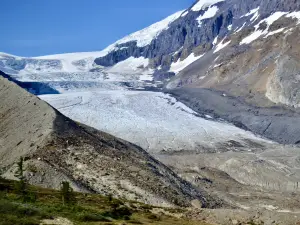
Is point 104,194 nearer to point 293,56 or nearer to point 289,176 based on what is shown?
point 289,176

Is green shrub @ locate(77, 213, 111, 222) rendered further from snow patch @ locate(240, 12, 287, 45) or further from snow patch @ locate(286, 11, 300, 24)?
snow patch @ locate(240, 12, 287, 45)

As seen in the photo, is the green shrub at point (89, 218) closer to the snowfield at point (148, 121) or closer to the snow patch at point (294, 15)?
the snowfield at point (148, 121)

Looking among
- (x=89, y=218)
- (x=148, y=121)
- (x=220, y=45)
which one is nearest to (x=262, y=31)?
(x=220, y=45)

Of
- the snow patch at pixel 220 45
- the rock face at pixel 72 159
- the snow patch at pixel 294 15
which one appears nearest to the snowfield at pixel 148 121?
the rock face at pixel 72 159

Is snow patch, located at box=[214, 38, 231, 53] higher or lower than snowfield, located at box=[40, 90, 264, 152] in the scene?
higher

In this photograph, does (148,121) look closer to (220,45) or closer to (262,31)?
(262,31)

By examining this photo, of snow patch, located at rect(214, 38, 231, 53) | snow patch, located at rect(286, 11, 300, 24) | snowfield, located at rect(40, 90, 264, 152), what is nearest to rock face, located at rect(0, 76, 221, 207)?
snowfield, located at rect(40, 90, 264, 152)
